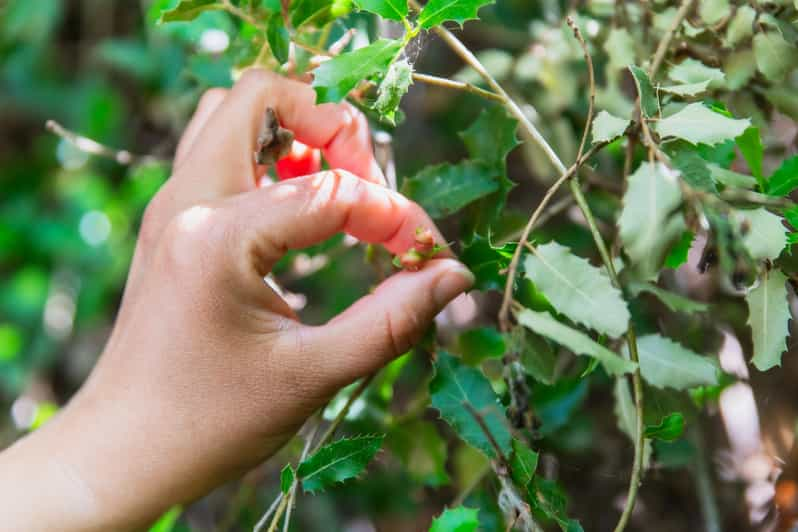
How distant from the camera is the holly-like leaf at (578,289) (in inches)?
26.6

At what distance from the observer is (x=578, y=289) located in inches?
27.7

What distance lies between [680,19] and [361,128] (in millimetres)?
331

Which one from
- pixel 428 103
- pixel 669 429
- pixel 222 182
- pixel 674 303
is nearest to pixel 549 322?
pixel 669 429

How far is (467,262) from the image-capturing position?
0.86m

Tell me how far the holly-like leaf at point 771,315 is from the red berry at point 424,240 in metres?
0.28

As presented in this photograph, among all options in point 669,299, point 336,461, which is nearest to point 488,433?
point 336,461

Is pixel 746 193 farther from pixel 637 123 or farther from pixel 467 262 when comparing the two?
pixel 467 262

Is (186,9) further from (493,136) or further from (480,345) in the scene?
(480,345)

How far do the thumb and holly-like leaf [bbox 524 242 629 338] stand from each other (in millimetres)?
89

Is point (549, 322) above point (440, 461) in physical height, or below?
above

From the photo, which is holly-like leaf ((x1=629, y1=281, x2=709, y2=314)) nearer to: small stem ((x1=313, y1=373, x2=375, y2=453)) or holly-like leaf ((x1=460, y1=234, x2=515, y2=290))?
holly-like leaf ((x1=460, y1=234, x2=515, y2=290))

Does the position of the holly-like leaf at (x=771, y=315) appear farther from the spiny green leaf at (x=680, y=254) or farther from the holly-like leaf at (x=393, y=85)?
the holly-like leaf at (x=393, y=85)

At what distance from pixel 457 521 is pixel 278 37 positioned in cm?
49

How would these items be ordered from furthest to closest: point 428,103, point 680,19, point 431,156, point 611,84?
point 428,103 → point 431,156 → point 611,84 → point 680,19
